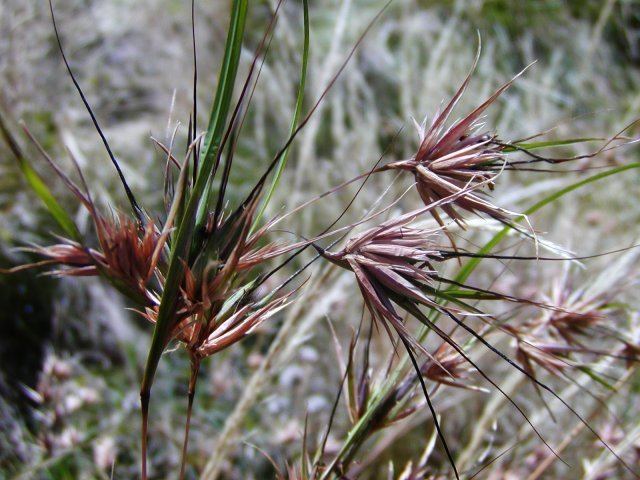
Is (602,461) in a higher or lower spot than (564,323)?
lower

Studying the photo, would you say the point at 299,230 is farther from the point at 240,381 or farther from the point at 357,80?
the point at 357,80

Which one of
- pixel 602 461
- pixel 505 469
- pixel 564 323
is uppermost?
pixel 564 323

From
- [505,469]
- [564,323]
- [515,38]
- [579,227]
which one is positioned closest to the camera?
[564,323]

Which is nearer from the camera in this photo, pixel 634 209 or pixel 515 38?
pixel 634 209

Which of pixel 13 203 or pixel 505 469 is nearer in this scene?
pixel 505 469

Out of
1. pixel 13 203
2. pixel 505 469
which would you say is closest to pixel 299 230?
pixel 13 203

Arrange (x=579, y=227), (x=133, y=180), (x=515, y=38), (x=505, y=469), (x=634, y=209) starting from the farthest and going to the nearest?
(x=515, y=38), (x=634, y=209), (x=579, y=227), (x=133, y=180), (x=505, y=469)

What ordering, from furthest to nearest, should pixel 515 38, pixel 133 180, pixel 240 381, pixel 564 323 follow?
1. pixel 515 38
2. pixel 133 180
3. pixel 240 381
4. pixel 564 323

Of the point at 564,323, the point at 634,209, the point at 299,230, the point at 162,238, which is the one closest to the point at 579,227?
the point at 634,209

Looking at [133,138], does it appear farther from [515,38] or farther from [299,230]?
[515,38]
